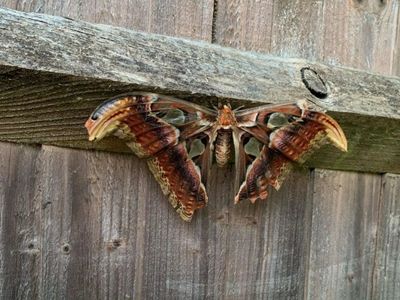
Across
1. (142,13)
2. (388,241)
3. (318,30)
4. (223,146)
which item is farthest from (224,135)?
(388,241)

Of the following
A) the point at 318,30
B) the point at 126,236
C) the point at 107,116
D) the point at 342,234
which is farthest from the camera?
the point at 342,234

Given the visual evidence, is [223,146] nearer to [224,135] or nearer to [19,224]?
[224,135]

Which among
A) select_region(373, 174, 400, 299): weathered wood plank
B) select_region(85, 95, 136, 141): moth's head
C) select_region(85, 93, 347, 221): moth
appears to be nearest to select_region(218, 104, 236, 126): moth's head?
select_region(85, 93, 347, 221): moth

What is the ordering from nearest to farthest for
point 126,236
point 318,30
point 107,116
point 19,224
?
point 107,116, point 19,224, point 126,236, point 318,30

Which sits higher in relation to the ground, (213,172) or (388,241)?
(213,172)

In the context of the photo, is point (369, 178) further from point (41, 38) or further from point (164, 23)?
point (41, 38)

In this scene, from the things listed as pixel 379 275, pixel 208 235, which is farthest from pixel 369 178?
pixel 208 235

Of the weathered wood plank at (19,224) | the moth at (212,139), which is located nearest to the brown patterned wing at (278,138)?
the moth at (212,139)
